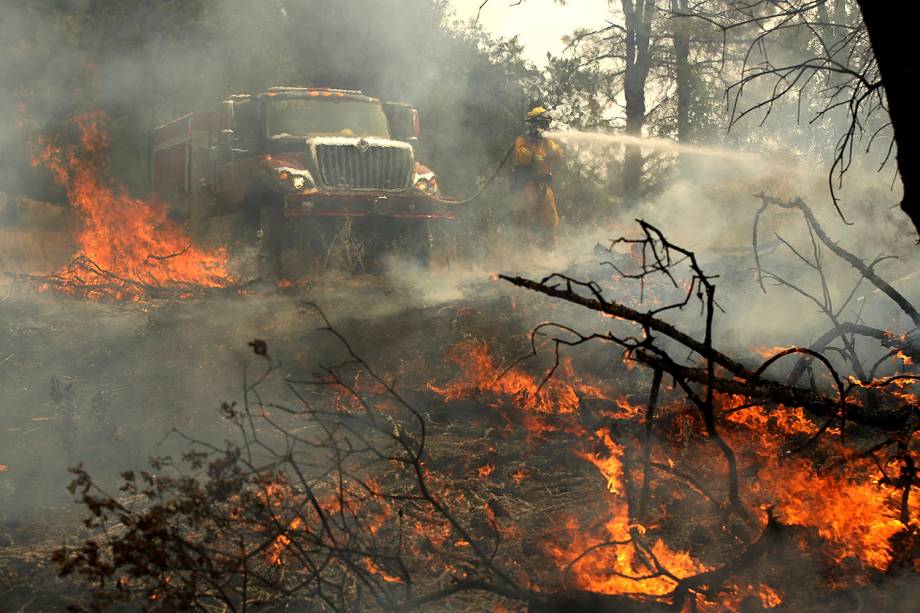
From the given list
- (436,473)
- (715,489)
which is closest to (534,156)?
(436,473)

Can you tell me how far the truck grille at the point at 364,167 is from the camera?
41.2 ft

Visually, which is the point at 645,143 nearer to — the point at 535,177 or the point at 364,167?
the point at 535,177

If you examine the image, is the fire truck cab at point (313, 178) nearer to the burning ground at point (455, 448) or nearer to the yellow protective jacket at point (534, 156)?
the burning ground at point (455, 448)

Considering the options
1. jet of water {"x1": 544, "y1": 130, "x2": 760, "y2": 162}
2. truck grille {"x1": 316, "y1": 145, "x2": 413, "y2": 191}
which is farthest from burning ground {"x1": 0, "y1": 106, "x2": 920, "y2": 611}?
jet of water {"x1": 544, "y1": 130, "x2": 760, "y2": 162}

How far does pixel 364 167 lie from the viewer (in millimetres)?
12797

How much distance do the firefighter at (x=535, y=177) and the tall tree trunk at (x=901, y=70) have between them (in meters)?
10.2

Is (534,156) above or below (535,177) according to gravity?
above

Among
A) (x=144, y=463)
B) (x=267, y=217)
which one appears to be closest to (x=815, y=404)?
(x=144, y=463)

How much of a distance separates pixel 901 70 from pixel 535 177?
410 inches

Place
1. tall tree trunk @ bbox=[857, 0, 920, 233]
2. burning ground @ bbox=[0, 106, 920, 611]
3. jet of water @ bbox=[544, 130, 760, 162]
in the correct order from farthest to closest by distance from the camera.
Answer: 1. jet of water @ bbox=[544, 130, 760, 162]
2. burning ground @ bbox=[0, 106, 920, 611]
3. tall tree trunk @ bbox=[857, 0, 920, 233]

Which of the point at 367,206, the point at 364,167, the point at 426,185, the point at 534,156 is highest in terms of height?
the point at 534,156

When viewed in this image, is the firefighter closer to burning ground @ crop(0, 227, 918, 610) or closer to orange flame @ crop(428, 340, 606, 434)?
burning ground @ crop(0, 227, 918, 610)

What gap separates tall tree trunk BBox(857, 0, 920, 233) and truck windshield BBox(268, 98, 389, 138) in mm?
11050

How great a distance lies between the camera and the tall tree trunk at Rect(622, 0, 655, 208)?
19.2m
